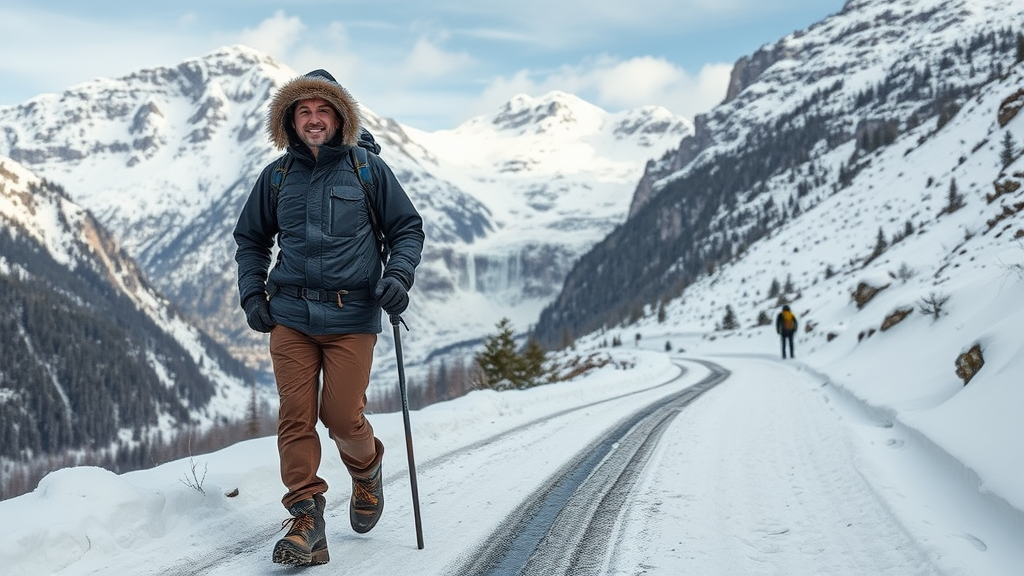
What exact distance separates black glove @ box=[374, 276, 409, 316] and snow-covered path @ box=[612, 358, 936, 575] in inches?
72.8

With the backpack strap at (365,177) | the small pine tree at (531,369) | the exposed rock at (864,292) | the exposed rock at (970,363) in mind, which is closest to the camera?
the backpack strap at (365,177)

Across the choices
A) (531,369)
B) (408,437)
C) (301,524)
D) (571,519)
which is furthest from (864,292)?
(301,524)

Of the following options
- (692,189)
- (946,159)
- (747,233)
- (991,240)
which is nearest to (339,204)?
(991,240)

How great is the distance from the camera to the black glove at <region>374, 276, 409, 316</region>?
13.0 ft

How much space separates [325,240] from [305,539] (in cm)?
162

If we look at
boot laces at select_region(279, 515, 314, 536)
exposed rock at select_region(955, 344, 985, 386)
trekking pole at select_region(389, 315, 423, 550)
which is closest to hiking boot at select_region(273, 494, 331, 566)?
boot laces at select_region(279, 515, 314, 536)

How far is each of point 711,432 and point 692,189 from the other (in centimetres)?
18952

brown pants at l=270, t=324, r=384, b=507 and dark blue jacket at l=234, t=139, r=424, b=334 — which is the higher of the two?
dark blue jacket at l=234, t=139, r=424, b=334

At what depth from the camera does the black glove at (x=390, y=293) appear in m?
3.95

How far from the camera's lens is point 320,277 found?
3910 millimetres

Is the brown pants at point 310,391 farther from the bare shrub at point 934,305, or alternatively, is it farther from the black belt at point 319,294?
the bare shrub at point 934,305

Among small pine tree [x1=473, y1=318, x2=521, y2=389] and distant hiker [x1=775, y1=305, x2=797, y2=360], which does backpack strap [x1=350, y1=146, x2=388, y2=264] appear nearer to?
distant hiker [x1=775, y1=305, x2=797, y2=360]

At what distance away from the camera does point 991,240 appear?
17688 millimetres

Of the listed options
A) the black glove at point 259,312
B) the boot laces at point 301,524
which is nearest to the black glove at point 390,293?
the black glove at point 259,312
